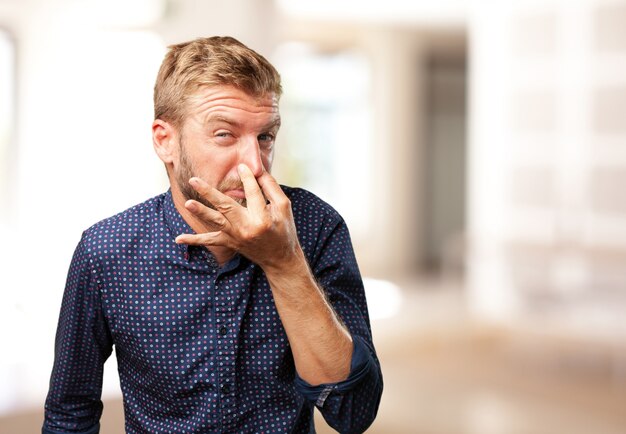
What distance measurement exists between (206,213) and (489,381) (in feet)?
13.4

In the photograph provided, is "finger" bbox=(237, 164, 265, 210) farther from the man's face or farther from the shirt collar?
the shirt collar

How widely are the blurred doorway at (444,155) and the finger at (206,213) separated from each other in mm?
10097

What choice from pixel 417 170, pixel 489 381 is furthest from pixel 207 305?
pixel 417 170

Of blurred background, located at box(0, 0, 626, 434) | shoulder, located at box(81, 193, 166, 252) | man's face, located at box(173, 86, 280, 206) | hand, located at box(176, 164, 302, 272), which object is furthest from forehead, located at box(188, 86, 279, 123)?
blurred background, located at box(0, 0, 626, 434)

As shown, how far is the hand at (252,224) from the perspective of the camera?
3.77 feet

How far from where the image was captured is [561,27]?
5.86 meters

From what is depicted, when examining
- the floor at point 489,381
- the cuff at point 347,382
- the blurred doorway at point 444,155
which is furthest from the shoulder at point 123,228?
the blurred doorway at point 444,155

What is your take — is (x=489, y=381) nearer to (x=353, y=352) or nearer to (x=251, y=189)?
(x=353, y=352)

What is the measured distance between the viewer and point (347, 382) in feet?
4.09

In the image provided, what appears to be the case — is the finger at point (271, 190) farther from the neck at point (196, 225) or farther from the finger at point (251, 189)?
the neck at point (196, 225)

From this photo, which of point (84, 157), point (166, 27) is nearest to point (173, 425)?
point (84, 157)

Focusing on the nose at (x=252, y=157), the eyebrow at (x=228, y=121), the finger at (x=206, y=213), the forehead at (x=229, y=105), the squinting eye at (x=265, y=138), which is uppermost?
the forehead at (x=229, y=105)

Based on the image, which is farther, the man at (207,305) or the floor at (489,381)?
the floor at (489,381)

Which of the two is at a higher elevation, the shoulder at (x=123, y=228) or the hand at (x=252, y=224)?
the hand at (x=252, y=224)
